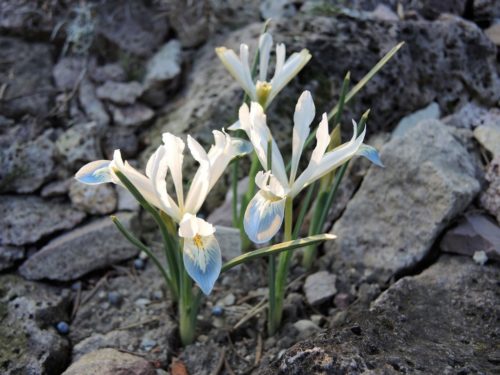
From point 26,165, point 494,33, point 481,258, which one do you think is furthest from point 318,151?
point 494,33

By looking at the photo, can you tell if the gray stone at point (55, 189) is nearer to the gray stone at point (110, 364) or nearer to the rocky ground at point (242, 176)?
the rocky ground at point (242, 176)

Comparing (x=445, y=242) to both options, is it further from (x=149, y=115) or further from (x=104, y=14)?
(x=104, y=14)

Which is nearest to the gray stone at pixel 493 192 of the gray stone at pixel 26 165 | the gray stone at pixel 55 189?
the gray stone at pixel 55 189

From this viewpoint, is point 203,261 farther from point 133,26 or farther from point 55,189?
point 133,26

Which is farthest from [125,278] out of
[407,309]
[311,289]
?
[407,309]

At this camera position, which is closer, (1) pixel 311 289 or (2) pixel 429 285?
(2) pixel 429 285
